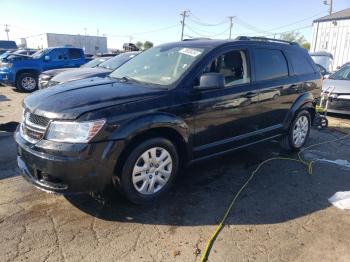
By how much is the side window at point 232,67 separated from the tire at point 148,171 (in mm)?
1163

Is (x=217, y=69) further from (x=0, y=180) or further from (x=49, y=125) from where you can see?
(x=0, y=180)

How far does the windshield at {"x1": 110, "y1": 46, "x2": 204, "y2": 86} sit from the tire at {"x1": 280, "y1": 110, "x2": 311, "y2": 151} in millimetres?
2358

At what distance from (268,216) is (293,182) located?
1.10m

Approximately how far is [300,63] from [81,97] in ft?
12.6

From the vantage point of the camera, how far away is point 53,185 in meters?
3.20

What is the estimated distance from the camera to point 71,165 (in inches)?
120

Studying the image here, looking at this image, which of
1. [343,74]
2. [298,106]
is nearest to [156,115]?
[298,106]

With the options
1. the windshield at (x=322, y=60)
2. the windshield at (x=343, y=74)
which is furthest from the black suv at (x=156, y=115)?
the windshield at (x=322, y=60)

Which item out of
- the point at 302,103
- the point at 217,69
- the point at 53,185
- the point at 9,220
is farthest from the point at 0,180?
the point at 302,103

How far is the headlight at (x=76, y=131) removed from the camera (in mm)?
3059

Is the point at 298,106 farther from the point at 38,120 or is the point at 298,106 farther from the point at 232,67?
the point at 38,120

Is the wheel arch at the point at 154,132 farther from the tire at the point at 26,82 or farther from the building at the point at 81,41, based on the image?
the building at the point at 81,41

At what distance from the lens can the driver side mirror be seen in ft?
12.2

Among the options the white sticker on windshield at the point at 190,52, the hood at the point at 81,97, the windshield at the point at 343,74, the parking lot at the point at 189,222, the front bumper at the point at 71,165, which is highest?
the white sticker on windshield at the point at 190,52
